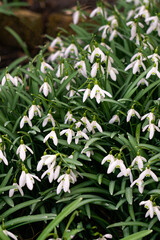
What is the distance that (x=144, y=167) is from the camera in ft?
8.75

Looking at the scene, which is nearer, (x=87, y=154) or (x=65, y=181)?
(x=65, y=181)

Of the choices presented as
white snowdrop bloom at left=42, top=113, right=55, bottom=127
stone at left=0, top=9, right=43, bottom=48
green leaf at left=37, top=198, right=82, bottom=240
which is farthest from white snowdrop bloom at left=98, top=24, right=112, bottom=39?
stone at left=0, top=9, right=43, bottom=48

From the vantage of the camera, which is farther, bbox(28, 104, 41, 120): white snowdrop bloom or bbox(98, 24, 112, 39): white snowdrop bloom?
bbox(98, 24, 112, 39): white snowdrop bloom

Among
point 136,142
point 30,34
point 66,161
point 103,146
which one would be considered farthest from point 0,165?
point 30,34

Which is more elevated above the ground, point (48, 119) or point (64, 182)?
point (48, 119)

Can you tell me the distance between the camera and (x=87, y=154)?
2.78m

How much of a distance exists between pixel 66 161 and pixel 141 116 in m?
0.77

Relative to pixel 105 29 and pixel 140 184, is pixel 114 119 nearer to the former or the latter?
pixel 140 184

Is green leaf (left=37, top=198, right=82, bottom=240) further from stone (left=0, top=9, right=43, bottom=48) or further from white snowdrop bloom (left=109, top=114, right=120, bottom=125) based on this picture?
stone (left=0, top=9, right=43, bottom=48)

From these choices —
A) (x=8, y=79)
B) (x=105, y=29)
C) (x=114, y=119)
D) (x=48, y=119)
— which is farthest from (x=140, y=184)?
(x=105, y=29)

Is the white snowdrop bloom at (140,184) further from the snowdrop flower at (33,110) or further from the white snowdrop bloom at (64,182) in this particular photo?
the snowdrop flower at (33,110)

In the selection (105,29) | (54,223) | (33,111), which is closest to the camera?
(54,223)

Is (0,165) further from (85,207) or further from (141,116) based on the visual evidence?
(141,116)

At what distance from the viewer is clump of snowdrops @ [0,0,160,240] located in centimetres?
262
